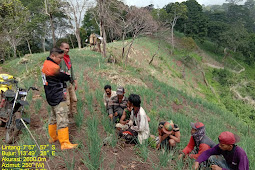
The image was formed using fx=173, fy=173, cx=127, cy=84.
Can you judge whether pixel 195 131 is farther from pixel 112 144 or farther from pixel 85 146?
pixel 85 146

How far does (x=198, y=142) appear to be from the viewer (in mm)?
2791

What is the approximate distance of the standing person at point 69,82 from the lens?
10.6 ft

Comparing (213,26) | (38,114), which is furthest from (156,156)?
(213,26)

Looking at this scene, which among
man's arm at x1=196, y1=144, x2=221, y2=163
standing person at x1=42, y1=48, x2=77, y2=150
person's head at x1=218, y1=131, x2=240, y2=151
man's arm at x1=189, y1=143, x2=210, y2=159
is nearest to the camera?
person's head at x1=218, y1=131, x2=240, y2=151

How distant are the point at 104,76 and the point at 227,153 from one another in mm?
5820

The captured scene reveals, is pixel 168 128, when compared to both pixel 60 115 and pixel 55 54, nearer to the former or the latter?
pixel 60 115

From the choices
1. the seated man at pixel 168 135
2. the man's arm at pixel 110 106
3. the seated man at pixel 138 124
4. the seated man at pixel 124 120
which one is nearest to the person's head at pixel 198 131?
the seated man at pixel 168 135

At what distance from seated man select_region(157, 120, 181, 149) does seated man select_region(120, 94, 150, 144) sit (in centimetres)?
26

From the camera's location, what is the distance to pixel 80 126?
3359mm

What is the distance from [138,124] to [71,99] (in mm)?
1575

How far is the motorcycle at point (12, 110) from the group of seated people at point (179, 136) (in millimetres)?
1703

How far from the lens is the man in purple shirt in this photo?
2154 millimetres

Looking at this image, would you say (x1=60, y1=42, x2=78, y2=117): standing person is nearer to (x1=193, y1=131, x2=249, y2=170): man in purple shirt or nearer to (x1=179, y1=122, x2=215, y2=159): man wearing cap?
(x1=179, y1=122, x2=215, y2=159): man wearing cap

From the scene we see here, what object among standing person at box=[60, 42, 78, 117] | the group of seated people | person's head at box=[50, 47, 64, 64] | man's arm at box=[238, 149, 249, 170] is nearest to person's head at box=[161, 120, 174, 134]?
the group of seated people
